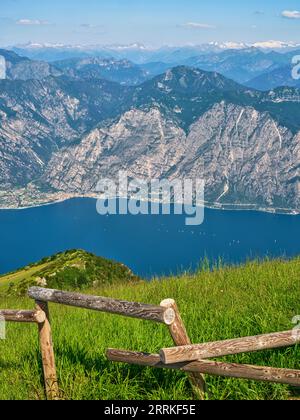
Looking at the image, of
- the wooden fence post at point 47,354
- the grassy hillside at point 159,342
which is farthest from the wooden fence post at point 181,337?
the wooden fence post at point 47,354

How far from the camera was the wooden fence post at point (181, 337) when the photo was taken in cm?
758

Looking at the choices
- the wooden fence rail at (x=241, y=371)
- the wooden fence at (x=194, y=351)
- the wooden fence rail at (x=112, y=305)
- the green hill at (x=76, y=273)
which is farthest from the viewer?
the green hill at (x=76, y=273)

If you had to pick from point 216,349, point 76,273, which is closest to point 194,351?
point 216,349

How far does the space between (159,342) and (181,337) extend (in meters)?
2.01

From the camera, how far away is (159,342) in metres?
9.64

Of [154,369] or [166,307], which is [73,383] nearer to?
[154,369]

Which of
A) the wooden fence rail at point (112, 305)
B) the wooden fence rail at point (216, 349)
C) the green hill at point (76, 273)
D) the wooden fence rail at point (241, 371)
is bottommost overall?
the green hill at point (76, 273)

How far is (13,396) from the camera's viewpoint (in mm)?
9047

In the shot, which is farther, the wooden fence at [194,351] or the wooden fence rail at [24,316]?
the wooden fence rail at [24,316]

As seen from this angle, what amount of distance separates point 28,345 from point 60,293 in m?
3.09

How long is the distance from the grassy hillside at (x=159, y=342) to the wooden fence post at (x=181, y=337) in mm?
271

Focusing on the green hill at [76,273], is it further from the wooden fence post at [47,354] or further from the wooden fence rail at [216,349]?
the wooden fence rail at [216,349]

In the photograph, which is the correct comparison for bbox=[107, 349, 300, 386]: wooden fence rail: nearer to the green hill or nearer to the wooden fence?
the wooden fence
